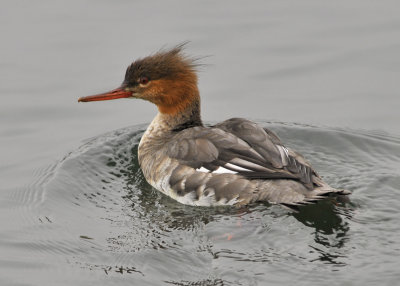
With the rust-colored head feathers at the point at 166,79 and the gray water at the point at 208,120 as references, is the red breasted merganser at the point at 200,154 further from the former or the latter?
the gray water at the point at 208,120

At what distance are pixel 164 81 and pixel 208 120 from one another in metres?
1.50

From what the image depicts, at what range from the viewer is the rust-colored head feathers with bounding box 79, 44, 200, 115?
28.3 ft

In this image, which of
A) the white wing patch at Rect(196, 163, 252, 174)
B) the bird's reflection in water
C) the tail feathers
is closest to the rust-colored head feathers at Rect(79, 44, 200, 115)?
the bird's reflection in water

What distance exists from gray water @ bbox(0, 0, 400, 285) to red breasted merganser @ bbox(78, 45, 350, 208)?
21cm

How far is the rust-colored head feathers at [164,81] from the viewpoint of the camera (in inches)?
340

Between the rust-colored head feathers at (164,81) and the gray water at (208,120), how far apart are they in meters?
0.91

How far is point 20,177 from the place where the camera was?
870 cm

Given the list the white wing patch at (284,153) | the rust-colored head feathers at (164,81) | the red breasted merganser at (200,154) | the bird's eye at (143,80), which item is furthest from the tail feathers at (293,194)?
the bird's eye at (143,80)

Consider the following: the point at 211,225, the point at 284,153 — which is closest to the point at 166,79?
the point at 284,153

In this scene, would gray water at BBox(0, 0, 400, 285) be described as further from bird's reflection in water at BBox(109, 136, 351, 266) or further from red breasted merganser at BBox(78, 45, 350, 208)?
red breasted merganser at BBox(78, 45, 350, 208)

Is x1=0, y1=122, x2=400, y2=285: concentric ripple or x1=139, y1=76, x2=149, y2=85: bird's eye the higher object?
x1=139, y1=76, x2=149, y2=85: bird's eye

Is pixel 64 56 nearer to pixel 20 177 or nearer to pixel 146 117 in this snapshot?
pixel 146 117

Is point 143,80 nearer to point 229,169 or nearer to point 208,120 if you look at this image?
point 208,120

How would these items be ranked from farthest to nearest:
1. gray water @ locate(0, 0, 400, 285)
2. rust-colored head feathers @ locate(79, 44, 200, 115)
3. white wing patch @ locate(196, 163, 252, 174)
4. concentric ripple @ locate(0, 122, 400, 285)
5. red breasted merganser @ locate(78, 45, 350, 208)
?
rust-colored head feathers @ locate(79, 44, 200, 115)
white wing patch @ locate(196, 163, 252, 174)
red breasted merganser @ locate(78, 45, 350, 208)
gray water @ locate(0, 0, 400, 285)
concentric ripple @ locate(0, 122, 400, 285)
